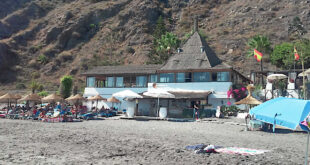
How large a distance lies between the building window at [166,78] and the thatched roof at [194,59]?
661 mm

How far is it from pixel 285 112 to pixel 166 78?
25.4 meters

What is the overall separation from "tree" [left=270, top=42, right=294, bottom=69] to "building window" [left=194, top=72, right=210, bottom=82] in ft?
74.6

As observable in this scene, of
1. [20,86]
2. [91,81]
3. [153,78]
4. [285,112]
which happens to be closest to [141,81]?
[153,78]

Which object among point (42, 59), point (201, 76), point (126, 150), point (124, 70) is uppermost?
point (42, 59)

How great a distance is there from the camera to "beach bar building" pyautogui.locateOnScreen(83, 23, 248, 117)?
96.2 feet

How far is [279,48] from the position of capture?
52344mm

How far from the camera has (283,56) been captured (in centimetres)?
5044

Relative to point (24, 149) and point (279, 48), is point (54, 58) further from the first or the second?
point (24, 149)

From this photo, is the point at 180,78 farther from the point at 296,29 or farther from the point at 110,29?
the point at 110,29

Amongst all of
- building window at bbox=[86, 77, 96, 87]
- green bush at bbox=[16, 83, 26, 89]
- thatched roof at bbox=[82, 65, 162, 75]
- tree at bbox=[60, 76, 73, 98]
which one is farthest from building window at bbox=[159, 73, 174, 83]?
green bush at bbox=[16, 83, 26, 89]

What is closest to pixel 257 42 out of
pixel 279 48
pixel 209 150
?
pixel 279 48

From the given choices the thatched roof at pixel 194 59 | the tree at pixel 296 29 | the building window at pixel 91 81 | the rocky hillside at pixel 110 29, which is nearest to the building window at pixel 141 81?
the thatched roof at pixel 194 59

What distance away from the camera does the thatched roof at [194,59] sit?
31.0 meters

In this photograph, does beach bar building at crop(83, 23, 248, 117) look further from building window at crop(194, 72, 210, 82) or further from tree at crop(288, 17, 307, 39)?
tree at crop(288, 17, 307, 39)
